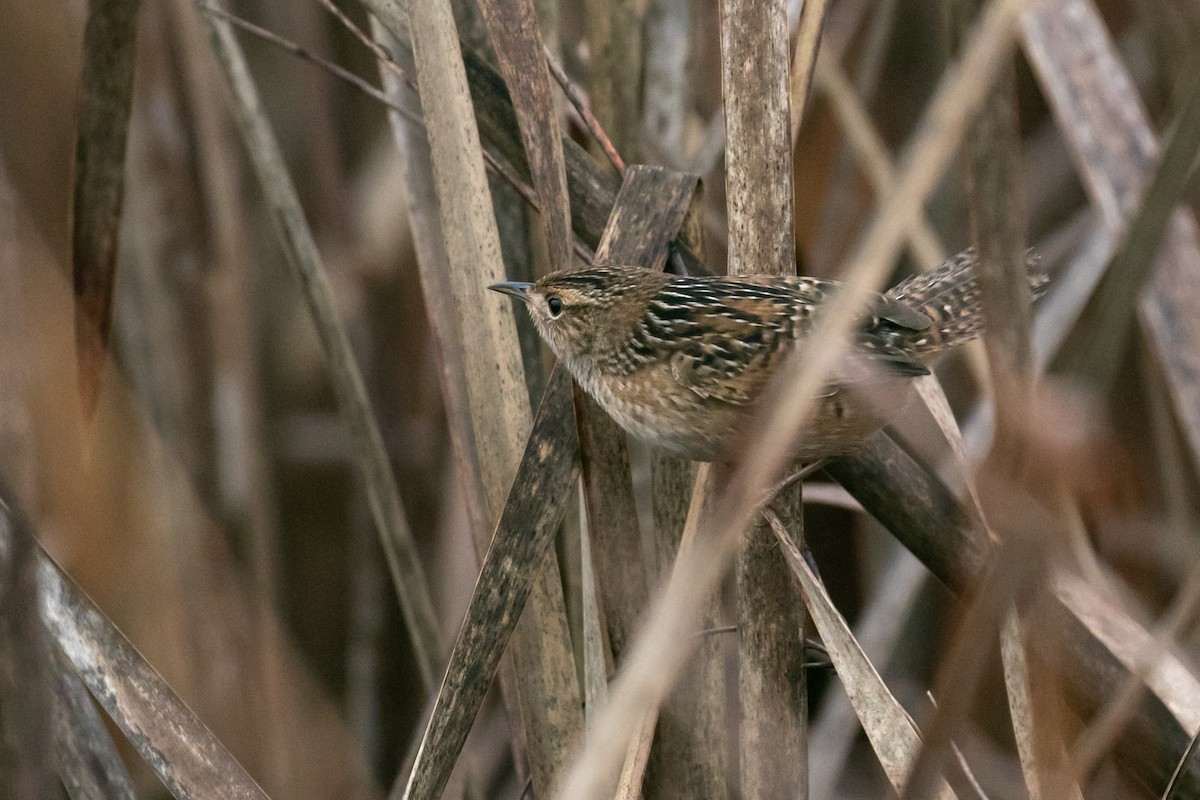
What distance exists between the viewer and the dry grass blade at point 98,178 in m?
1.81

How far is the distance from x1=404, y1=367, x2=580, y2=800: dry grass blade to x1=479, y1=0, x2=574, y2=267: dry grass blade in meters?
0.47

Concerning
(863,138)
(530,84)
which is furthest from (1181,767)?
(863,138)

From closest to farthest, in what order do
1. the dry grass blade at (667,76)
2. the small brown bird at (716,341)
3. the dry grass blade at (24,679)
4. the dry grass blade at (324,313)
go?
the dry grass blade at (24,679), the small brown bird at (716,341), the dry grass blade at (324,313), the dry grass blade at (667,76)

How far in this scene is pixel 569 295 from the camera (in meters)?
1.87

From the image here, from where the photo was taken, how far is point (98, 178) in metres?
1.88

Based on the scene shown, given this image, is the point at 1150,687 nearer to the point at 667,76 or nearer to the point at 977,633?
the point at 977,633

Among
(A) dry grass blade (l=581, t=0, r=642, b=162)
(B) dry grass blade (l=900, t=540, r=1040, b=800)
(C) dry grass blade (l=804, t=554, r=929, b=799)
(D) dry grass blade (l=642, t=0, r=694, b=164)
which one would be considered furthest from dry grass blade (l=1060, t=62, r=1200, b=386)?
(C) dry grass blade (l=804, t=554, r=929, b=799)

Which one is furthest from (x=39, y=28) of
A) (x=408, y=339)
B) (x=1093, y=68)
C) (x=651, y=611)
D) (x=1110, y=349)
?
(x=1110, y=349)

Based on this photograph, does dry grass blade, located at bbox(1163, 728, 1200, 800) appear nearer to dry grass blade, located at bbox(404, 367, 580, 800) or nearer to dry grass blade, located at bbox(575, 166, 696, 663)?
dry grass blade, located at bbox(575, 166, 696, 663)

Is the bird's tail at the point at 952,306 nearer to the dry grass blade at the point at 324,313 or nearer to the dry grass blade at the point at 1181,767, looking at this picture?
the dry grass blade at the point at 1181,767

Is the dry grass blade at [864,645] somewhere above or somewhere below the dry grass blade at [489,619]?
below

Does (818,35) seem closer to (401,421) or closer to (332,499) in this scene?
(401,421)

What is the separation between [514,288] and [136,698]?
2.72 feet

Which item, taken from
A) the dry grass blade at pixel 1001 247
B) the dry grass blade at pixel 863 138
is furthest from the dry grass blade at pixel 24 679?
the dry grass blade at pixel 863 138
